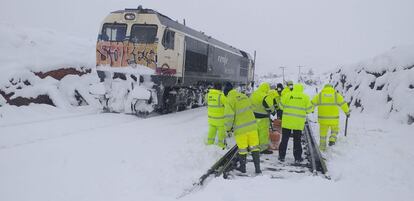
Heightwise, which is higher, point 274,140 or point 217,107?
point 217,107

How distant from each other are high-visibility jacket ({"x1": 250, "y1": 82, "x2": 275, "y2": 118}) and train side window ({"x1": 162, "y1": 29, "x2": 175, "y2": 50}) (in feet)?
19.7

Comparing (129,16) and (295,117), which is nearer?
(295,117)

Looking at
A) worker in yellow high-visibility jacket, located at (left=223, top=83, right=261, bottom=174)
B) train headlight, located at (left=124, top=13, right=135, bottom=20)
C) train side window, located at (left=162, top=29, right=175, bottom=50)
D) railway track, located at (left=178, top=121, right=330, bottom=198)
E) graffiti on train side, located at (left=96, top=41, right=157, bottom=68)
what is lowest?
railway track, located at (left=178, top=121, right=330, bottom=198)

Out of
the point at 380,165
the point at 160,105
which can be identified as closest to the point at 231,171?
the point at 380,165

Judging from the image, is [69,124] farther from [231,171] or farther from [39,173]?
[231,171]

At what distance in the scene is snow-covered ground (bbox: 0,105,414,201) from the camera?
18.5ft

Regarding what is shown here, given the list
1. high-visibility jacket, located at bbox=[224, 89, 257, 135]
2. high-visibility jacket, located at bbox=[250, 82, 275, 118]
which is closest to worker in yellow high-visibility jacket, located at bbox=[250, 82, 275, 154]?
high-visibility jacket, located at bbox=[250, 82, 275, 118]

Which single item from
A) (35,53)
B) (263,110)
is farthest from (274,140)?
(35,53)

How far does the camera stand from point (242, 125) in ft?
23.4

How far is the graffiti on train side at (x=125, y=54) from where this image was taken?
44.5 feet

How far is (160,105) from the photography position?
46.0ft

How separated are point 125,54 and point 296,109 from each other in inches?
306

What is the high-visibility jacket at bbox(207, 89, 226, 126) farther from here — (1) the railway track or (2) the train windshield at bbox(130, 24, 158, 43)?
(2) the train windshield at bbox(130, 24, 158, 43)

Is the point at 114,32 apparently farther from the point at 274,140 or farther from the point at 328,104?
the point at 328,104
